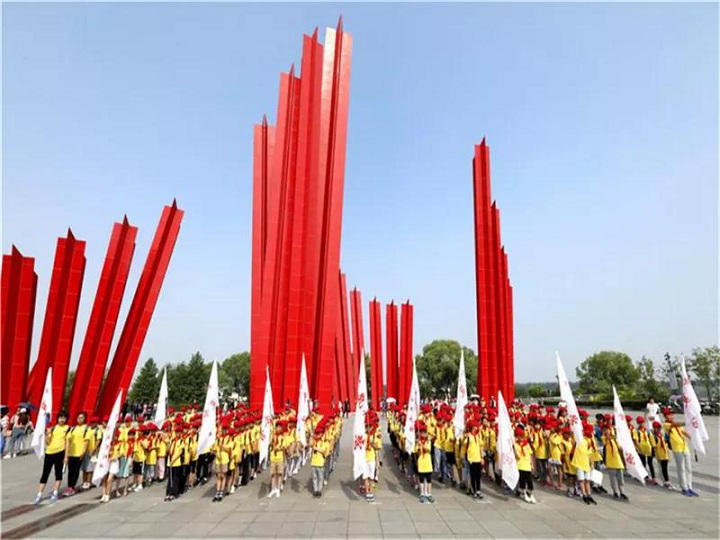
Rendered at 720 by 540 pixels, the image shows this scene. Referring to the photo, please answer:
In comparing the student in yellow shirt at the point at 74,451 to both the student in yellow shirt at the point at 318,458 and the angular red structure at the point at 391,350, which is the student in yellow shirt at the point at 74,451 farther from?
the angular red structure at the point at 391,350

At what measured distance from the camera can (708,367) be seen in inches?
1414

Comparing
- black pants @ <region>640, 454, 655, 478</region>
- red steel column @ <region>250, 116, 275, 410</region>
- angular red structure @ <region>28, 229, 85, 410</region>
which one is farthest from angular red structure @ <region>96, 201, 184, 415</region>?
black pants @ <region>640, 454, 655, 478</region>

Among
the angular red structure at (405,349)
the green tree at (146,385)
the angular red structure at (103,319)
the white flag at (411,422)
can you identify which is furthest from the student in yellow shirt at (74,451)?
the green tree at (146,385)

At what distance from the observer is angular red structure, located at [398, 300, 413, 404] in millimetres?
32919

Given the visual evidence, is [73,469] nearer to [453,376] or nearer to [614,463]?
[614,463]

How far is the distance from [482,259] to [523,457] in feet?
49.2

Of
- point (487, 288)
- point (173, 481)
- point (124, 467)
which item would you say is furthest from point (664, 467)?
point (487, 288)

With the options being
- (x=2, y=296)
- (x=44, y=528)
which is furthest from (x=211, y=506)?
(x=2, y=296)

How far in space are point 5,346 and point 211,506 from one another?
54.0 feet

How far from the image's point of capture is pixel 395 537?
560 centimetres

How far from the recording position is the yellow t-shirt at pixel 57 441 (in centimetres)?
775

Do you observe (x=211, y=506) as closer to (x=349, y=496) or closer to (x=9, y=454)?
(x=349, y=496)

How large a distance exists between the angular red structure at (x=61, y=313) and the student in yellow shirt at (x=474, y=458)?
16.7m

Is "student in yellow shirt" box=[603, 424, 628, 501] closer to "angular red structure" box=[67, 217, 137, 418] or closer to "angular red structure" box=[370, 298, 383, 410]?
"angular red structure" box=[67, 217, 137, 418]
